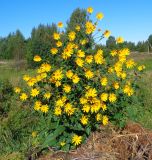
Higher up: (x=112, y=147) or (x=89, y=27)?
(x=89, y=27)

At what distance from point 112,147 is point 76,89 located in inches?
33.1

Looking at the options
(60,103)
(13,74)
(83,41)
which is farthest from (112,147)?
(13,74)

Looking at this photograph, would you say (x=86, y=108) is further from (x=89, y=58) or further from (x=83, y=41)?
(x=83, y=41)

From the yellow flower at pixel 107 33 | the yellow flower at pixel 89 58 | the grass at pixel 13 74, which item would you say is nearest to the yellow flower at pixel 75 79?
the yellow flower at pixel 89 58

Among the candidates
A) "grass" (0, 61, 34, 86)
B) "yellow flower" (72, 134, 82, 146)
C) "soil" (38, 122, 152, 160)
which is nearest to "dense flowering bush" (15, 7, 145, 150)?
"yellow flower" (72, 134, 82, 146)

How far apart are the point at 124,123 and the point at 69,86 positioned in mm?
973

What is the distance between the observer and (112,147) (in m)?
4.81

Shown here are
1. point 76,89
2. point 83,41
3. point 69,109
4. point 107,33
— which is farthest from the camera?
point 107,33

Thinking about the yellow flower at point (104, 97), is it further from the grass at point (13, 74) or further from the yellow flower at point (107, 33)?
the grass at point (13, 74)

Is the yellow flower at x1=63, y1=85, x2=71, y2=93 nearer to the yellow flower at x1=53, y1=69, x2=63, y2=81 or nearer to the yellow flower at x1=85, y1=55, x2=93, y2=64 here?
the yellow flower at x1=53, y1=69, x2=63, y2=81

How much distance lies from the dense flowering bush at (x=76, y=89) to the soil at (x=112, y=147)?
0.12 meters

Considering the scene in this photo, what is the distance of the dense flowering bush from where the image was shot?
15.4ft

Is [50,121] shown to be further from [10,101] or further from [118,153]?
[10,101]

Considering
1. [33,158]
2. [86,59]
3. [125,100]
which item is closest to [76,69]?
[86,59]
